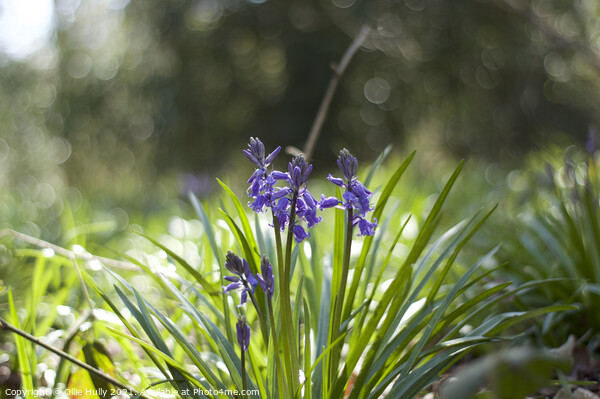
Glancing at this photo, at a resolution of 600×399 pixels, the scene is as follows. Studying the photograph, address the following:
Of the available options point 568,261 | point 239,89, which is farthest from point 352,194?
point 239,89

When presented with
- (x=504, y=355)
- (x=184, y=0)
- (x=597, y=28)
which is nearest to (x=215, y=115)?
(x=184, y=0)

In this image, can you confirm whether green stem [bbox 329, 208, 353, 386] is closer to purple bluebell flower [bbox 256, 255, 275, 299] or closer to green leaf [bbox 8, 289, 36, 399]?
purple bluebell flower [bbox 256, 255, 275, 299]

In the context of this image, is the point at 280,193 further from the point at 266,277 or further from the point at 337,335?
the point at 337,335

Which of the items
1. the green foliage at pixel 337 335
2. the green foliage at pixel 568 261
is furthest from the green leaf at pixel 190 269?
the green foliage at pixel 568 261

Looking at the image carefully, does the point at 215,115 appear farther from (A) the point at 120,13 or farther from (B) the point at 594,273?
(B) the point at 594,273

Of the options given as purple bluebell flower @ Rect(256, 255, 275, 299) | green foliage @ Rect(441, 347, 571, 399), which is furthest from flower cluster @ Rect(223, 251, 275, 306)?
green foliage @ Rect(441, 347, 571, 399)
